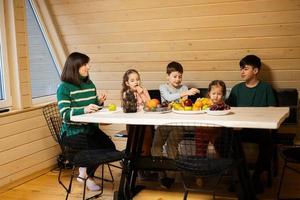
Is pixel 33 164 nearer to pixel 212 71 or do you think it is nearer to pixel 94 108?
pixel 94 108

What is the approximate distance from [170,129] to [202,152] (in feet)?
1.32

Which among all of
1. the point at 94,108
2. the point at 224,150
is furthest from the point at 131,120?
the point at 224,150

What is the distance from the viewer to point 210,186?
3598 mm

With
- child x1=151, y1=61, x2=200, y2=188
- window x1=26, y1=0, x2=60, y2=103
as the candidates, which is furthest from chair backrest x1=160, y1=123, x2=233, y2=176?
window x1=26, y1=0, x2=60, y2=103

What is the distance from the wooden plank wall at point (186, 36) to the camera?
11.7 feet

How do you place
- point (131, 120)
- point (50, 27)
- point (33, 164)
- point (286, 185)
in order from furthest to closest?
1. point (50, 27)
2. point (33, 164)
3. point (286, 185)
4. point (131, 120)

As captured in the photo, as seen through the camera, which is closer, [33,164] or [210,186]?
[210,186]

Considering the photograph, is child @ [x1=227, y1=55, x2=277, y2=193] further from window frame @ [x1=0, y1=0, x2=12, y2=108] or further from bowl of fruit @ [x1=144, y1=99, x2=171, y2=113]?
window frame @ [x1=0, y1=0, x2=12, y2=108]

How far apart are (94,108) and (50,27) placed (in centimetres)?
161

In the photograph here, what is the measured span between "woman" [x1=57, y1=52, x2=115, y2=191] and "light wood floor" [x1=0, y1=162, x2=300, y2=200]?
207 millimetres

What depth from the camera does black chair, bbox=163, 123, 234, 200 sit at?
265 centimetres

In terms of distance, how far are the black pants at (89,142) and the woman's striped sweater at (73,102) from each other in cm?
7

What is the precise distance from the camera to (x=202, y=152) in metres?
2.96

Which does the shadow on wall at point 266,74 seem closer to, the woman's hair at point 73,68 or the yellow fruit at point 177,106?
the yellow fruit at point 177,106
